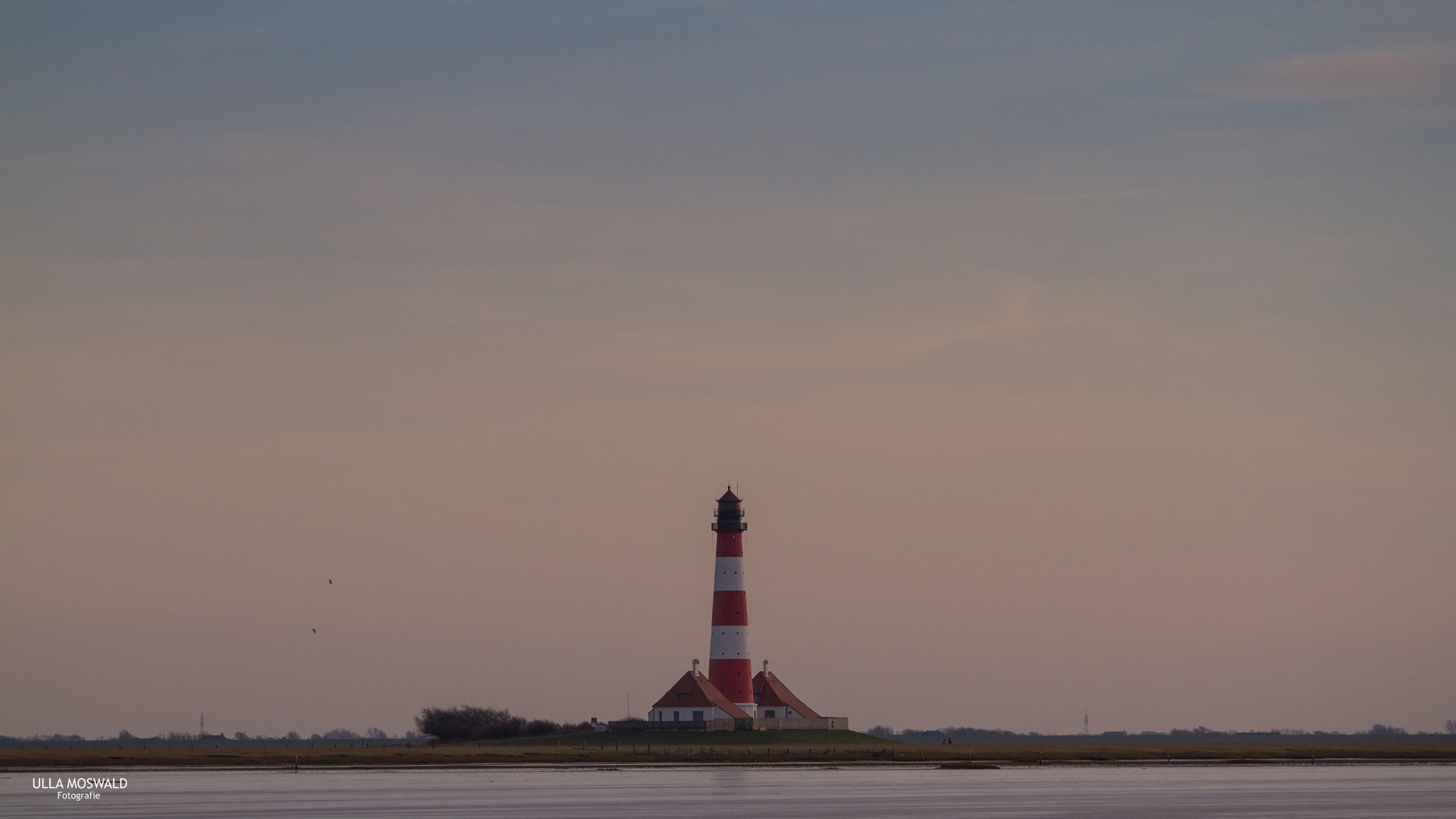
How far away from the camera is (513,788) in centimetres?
7425

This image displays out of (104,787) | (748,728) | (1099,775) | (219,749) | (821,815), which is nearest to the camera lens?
(821,815)

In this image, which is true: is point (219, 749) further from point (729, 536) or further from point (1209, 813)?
point (1209, 813)

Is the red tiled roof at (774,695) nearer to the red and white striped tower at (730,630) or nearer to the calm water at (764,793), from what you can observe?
the red and white striped tower at (730,630)

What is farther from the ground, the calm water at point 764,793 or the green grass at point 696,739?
the green grass at point 696,739

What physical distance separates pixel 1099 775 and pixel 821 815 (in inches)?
1451

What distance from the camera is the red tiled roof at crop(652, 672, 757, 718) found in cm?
11100

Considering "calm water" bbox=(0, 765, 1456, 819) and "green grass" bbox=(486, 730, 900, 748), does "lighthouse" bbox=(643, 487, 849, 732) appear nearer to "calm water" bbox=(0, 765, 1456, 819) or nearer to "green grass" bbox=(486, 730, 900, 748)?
"green grass" bbox=(486, 730, 900, 748)

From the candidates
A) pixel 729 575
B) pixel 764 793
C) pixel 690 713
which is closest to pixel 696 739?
pixel 690 713

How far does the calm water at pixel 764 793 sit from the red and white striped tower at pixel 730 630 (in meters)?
19.0

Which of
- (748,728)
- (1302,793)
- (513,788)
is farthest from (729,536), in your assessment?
(1302,793)

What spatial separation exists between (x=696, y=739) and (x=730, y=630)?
8004 millimetres

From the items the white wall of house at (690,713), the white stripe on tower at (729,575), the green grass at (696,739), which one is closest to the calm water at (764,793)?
the green grass at (696,739)

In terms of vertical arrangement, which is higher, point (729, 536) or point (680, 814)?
point (729, 536)

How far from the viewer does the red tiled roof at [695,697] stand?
111 metres
